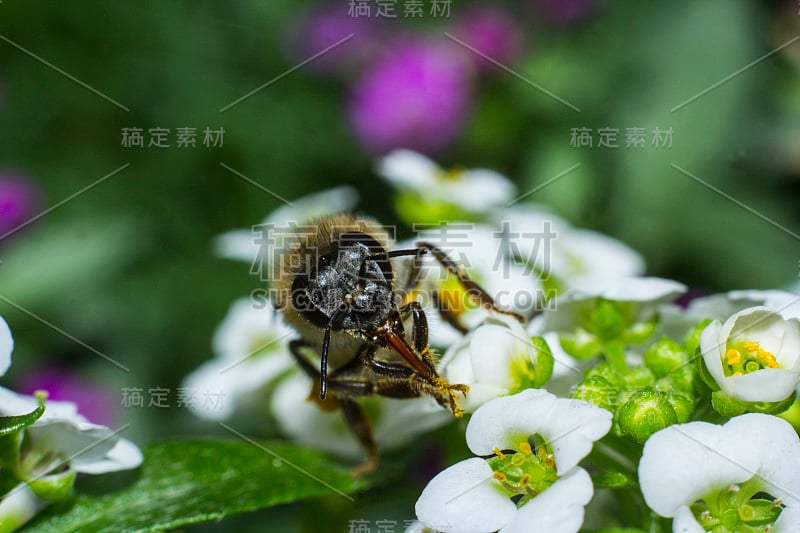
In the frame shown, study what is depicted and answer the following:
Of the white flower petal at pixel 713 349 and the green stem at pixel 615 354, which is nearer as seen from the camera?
the white flower petal at pixel 713 349

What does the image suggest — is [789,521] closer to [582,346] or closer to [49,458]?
[582,346]

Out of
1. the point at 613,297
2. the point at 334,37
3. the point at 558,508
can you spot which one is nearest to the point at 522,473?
the point at 558,508

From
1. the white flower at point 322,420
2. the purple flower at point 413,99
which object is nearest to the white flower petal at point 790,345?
the white flower at point 322,420

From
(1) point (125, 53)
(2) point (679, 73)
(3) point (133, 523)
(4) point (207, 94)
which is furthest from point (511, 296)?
(1) point (125, 53)

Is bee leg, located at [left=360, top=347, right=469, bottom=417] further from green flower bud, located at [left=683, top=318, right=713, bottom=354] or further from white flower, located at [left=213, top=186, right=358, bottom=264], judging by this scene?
white flower, located at [left=213, top=186, right=358, bottom=264]

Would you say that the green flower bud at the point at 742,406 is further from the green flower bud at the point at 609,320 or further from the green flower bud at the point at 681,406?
the green flower bud at the point at 609,320

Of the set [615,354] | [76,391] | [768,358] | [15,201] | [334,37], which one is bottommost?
[76,391]
